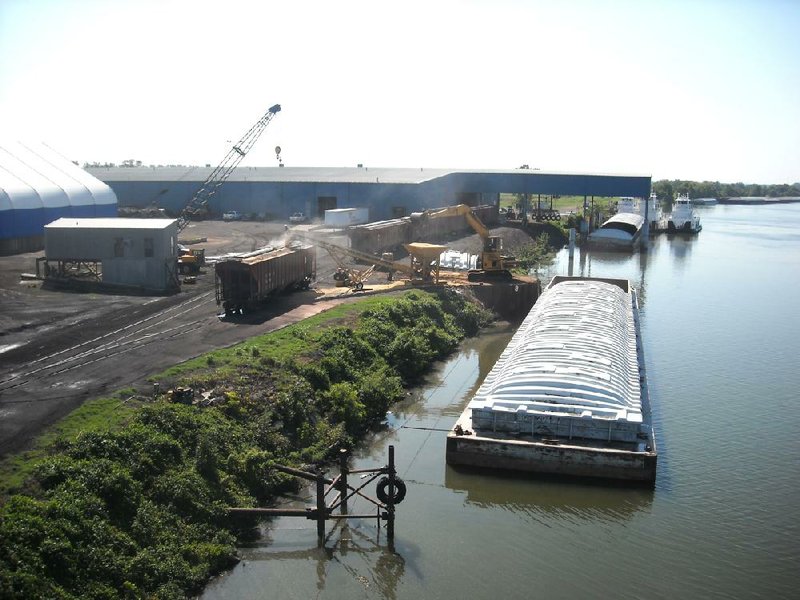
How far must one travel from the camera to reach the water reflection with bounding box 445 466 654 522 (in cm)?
1884

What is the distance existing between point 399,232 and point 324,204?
83.4 feet

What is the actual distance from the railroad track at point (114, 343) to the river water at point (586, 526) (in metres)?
9.19

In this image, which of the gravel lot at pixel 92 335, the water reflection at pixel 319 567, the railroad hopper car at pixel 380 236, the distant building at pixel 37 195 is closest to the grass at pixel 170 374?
the gravel lot at pixel 92 335

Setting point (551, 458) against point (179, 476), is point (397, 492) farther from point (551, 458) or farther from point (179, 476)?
point (179, 476)

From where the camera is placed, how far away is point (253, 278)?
107ft

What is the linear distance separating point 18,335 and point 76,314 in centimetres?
404

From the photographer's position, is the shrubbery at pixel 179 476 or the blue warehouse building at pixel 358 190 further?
the blue warehouse building at pixel 358 190

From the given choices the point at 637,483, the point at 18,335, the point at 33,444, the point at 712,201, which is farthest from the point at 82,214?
the point at 712,201

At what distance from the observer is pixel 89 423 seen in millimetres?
18062

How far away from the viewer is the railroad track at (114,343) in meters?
22.6

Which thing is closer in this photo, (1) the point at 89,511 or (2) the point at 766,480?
Result: (1) the point at 89,511

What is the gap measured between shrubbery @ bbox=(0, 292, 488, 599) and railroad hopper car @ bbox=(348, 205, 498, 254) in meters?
23.0

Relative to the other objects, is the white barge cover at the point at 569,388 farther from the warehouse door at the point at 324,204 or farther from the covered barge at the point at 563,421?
the warehouse door at the point at 324,204

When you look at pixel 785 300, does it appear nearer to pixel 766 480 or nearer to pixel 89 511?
pixel 766 480
